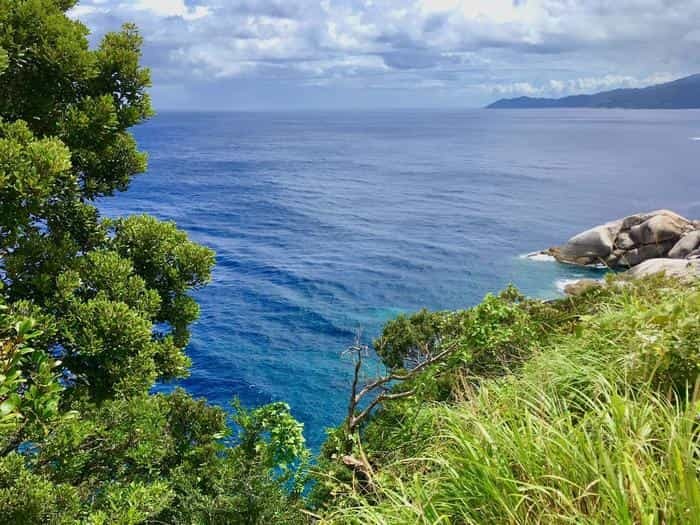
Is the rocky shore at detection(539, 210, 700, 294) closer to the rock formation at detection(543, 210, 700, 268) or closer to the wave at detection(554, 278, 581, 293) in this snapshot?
the rock formation at detection(543, 210, 700, 268)

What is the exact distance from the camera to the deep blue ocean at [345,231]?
2973 centimetres

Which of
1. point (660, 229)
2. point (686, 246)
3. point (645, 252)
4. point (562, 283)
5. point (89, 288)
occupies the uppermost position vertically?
point (89, 288)

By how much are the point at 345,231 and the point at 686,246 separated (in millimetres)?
30304

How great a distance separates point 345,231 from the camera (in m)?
56.2

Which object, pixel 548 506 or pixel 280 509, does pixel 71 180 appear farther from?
pixel 548 506

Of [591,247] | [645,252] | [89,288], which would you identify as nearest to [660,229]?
[645,252]

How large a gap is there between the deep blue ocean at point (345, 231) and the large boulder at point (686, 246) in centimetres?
695

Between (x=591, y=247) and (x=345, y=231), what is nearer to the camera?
(x=591, y=247)

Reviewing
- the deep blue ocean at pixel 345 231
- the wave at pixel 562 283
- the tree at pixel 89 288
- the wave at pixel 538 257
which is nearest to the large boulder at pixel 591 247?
the wave at pixel 538 257

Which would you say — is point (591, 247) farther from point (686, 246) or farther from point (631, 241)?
point (686, 246)

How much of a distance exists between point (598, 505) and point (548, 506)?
273mm

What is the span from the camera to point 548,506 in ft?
10.4

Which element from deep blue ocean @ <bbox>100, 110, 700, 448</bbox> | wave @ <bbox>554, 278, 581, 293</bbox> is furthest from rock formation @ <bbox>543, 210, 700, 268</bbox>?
wave @ <bbox>554, 278, 581, 293</bbox>

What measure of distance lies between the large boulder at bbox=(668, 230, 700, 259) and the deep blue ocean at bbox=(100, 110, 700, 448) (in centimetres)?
695
